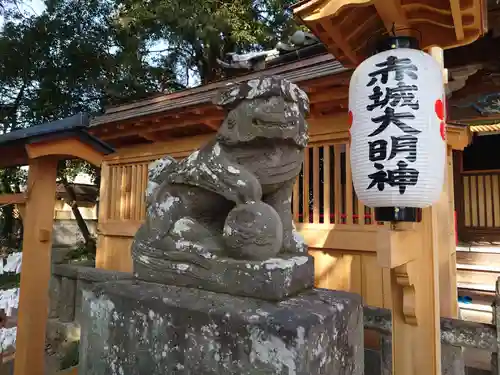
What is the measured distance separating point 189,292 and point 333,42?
6.93ft

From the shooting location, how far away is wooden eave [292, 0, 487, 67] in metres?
2.12

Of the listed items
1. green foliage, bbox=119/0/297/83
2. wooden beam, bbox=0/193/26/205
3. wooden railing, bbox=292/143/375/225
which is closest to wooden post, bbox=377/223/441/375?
wooden railing, bbox=292/143/375/225

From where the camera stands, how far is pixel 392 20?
7.07ft

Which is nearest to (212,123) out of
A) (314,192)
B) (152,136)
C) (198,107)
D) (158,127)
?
(198,107)

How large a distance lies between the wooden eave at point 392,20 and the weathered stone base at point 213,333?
1670mm

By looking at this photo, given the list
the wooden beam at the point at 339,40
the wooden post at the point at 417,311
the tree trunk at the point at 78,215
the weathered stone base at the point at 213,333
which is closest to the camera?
the weathered stone base at the point at 213,333

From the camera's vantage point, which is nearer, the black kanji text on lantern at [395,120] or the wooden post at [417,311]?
the black kanji text on lantern at [395,120]

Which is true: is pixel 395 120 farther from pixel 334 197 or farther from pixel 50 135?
pixel 50 135

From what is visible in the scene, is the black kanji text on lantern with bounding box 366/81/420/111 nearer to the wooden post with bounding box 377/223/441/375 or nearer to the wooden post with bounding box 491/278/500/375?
the wooden post with bounding box 377/223/441/375

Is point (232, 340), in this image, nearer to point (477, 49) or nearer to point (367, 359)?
point (367, 359)

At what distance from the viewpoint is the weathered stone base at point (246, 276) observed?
1643mm

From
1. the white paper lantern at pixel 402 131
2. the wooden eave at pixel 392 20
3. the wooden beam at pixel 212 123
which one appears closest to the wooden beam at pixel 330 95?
the wooden eave at pixel 392 20

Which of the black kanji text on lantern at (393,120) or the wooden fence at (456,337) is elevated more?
the black kanji text on lantern at (393,120)

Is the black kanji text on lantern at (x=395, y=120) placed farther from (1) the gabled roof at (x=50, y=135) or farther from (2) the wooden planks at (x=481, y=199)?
(2) the wooden planks at (x=481, y=199)
